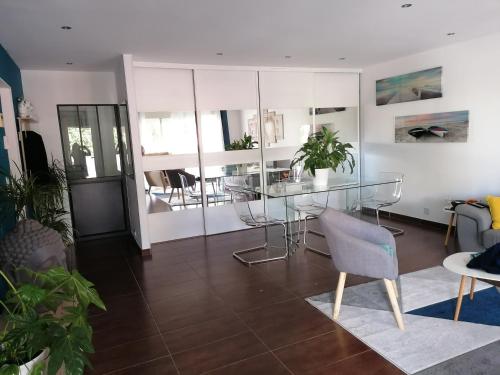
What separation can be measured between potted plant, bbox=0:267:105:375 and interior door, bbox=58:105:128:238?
4219mm

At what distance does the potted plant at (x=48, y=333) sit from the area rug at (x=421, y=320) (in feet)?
6.23

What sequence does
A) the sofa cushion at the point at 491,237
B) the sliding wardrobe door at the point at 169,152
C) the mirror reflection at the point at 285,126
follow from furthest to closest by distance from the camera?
the mirror reflection at the point at 285,126, the sliding wardrobe door at the point at 169,152, the sofa cushion at the point at 491,237

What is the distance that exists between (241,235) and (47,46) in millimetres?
3525

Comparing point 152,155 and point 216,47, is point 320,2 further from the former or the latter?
point 152,155

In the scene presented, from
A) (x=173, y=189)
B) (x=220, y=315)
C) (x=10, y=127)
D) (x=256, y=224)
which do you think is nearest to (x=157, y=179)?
(x=173, y=189)

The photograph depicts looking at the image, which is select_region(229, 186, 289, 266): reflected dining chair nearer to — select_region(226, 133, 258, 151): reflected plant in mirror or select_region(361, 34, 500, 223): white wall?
select_region(226, 133, 258, 151): reflected plant in mirror

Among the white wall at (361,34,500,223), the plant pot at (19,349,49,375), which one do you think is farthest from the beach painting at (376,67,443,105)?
the plant pot at (19,349,49,375)

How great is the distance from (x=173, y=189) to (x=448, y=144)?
4.03m

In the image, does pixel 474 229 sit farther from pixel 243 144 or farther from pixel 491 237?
pixel 243 144

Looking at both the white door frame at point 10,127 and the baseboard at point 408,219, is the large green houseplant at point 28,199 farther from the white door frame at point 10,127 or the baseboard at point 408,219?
the baseboard at point 408,219

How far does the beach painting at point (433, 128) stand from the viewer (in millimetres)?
5080

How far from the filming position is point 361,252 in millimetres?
2801

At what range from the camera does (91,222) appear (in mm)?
5984

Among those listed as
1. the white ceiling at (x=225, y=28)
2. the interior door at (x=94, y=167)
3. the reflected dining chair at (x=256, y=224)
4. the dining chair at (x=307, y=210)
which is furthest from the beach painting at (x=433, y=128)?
the interior door at (x=94, y=167)
